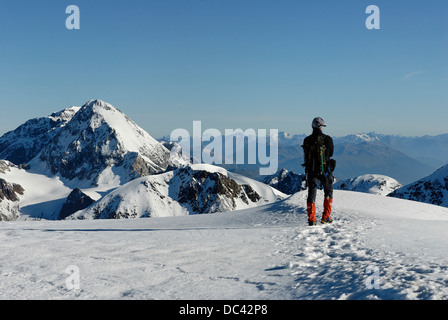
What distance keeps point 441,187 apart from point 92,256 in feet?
615

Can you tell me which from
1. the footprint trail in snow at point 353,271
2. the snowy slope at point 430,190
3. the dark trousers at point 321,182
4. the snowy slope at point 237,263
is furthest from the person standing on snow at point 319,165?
the snowy slope at point 430,190

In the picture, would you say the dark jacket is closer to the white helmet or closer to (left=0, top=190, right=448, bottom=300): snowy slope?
the white helmet

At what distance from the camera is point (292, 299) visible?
548 cm

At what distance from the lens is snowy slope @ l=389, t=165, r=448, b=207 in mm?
154375

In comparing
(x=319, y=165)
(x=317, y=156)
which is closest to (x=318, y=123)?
(x=317, y=156)

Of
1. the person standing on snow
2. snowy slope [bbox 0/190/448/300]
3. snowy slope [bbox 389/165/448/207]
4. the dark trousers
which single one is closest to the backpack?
the person standing on snow

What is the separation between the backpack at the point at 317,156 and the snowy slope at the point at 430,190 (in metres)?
161

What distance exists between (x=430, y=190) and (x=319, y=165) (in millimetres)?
179288

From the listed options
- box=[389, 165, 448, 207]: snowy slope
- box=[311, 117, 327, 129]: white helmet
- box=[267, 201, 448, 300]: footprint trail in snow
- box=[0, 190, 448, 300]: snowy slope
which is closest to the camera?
box=[267, 201, 448, 300]: footprint trail in snow

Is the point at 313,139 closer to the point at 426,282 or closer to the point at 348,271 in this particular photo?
the point at 348,271

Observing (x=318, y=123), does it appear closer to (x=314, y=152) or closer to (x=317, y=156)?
(x=314, y=152)

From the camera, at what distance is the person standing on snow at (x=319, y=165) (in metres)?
12.2

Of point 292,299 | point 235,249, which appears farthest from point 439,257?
point 235,249

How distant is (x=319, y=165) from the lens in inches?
484
